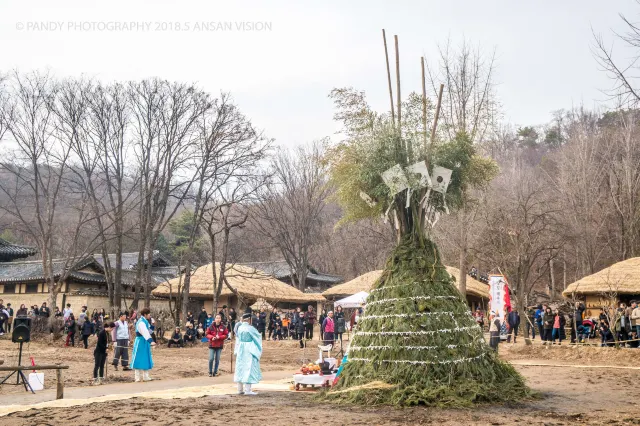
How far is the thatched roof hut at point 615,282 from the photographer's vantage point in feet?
77.4

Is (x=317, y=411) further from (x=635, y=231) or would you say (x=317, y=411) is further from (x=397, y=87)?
(x=635, y=231)

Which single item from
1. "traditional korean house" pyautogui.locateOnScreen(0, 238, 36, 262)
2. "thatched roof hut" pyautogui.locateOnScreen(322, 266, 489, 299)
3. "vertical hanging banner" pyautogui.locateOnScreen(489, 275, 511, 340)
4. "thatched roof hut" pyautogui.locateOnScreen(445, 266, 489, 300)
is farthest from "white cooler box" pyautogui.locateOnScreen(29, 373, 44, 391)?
"traditional korean house" pyautogui.locateOnScreen(0, 238, 36, 262)

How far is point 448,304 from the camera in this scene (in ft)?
30.3

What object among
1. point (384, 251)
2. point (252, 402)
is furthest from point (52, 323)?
point (384, 251)

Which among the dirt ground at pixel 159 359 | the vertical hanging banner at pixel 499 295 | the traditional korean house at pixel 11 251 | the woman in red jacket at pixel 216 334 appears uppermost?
the traditional korean house at pixel 11 251

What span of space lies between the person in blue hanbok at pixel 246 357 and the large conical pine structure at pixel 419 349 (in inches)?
82.2

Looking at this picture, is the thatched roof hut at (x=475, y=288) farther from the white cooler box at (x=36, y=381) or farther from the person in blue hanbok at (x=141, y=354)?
the white cooler box at (x=36, y=381)

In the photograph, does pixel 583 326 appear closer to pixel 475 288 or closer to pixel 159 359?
pixel 475 288

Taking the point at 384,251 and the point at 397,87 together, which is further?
the point at 384,251

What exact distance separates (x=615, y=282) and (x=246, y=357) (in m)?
18.2

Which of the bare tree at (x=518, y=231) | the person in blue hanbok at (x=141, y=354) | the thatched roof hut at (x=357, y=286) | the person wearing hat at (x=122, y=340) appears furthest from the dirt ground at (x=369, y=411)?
the thatched roof hut at (x=357, y=286)

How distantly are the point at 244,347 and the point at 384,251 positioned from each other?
3271cm

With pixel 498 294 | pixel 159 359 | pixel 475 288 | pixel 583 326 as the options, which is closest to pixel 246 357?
pixel 159 359

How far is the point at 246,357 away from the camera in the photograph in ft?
35.7
